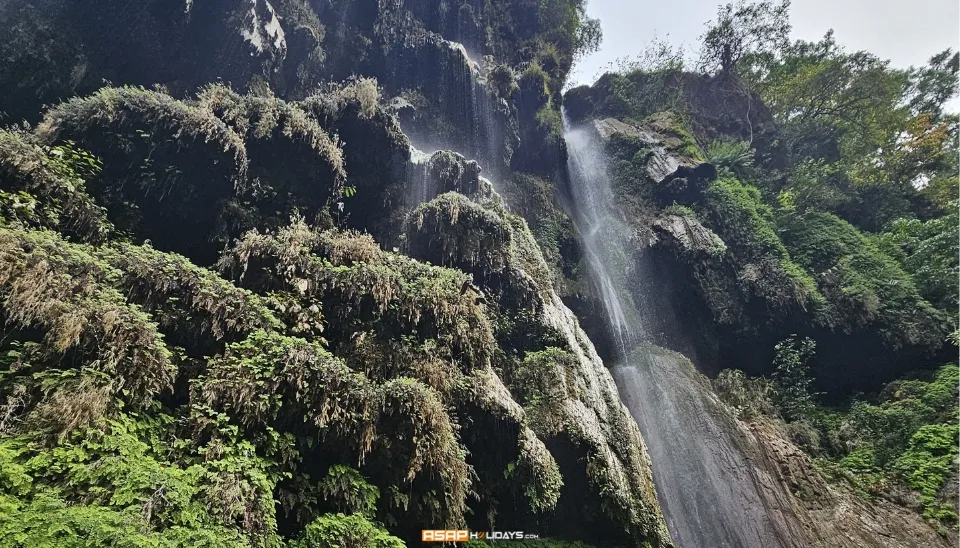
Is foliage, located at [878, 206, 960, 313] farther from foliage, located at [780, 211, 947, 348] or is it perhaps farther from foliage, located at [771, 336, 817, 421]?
foliage, located at [771, 336, 817, 421]

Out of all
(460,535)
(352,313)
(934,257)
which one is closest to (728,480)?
(460,535)

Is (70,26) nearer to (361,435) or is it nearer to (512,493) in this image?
(361,435)

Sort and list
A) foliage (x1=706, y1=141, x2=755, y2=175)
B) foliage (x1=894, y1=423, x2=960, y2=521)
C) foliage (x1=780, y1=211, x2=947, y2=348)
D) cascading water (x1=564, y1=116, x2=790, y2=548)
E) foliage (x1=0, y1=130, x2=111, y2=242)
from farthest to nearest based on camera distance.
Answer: foliage (x1=706, y1=141, x2=755, y2=175)
foliage (x1=780, y1=211, x2=947, y2=348)
cascading water (x1=564, y1=116, x2=790, y2=548)
foliage (x1=894, y1=423, x2=960, y2=521)
foliage (x1=0, y1=130, x2=111, y2=242)

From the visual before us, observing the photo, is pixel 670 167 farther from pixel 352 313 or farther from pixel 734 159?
pixel 352 313

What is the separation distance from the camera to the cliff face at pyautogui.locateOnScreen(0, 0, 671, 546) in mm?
5129

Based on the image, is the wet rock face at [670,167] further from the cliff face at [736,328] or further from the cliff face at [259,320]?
the cliff face at [259,320]

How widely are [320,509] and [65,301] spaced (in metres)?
4.04

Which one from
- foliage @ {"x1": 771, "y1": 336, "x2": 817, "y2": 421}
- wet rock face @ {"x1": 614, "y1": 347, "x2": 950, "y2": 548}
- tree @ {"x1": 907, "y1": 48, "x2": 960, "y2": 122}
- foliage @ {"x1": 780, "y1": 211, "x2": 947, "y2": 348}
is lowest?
wet rock face @ {"x1": 614, "y1": 347, "x2": 950, "y2": 548}

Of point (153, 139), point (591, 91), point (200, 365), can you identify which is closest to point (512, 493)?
point (200, 365)

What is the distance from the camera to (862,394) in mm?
14422

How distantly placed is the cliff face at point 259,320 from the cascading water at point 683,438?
2.11 metres

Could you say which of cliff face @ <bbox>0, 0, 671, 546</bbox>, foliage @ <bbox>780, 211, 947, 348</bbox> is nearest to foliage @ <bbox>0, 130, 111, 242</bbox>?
cliff face @ <bbox>0, 0, 671, 546</bbox>

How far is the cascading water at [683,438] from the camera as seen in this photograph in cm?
1066

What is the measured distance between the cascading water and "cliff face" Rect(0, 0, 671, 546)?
211 cm
